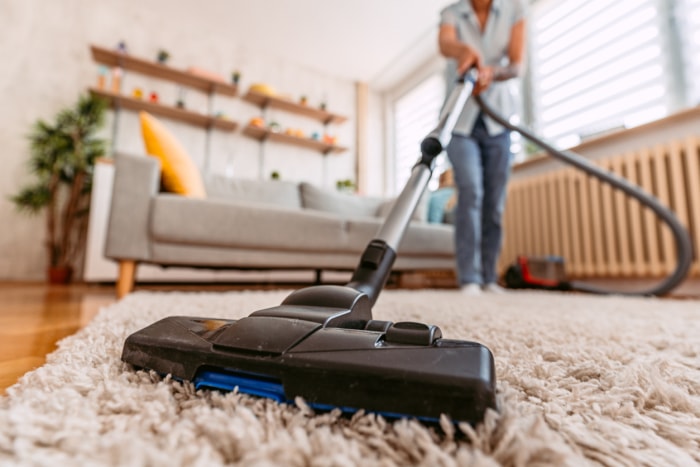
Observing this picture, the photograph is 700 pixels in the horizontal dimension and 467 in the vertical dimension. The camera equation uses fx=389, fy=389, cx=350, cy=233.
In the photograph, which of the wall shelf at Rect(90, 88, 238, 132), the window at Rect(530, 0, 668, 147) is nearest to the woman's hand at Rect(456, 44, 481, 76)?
the window at Rect(530, 0, 668, 147)

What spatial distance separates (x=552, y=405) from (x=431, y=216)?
95.5 inches

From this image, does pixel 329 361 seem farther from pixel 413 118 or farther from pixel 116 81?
pixel 413 118

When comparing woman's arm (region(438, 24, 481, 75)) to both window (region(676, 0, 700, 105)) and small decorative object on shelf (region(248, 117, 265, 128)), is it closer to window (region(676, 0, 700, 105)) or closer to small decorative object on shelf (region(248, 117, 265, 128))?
window (region(676, 0, 700, 105))

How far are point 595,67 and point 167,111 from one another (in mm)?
3353

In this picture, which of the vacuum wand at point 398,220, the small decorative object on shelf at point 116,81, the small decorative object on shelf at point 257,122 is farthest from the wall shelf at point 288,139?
the vacuum wand at point 398,220

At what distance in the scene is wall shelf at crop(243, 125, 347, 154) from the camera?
3850 millimetres

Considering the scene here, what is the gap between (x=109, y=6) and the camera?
336 centimetres

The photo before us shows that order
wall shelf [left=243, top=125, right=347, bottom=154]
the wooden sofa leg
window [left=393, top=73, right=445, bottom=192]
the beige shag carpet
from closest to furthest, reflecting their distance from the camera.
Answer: the beige shag carpet → the wooden sofa leg → wall shelf [left=243, top=125, right=347, bottom=154] → window [left=393, top=73, right=445, bottom=192]

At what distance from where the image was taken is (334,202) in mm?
2766

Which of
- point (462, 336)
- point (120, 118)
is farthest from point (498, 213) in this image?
point (120, 118)

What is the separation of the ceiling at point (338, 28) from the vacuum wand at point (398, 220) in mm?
3096

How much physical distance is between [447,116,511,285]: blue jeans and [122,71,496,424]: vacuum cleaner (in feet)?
4.06

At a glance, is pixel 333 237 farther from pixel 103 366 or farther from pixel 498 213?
pixel 103 366

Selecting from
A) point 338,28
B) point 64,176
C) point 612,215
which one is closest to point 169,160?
point 64,176
